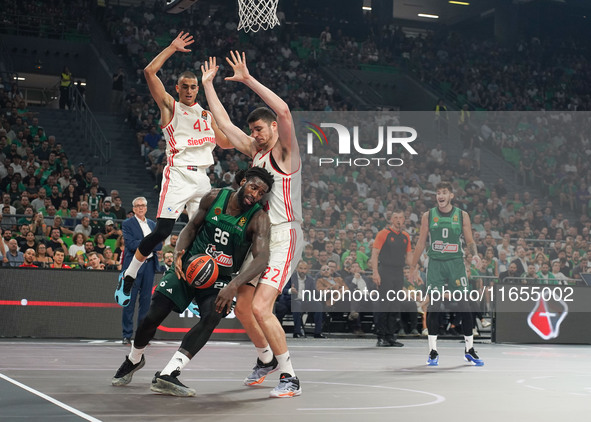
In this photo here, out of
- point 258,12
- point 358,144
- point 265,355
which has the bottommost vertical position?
point 265,355

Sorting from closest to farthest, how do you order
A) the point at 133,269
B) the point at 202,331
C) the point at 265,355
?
the point at 202,331
the point at 265,355
the point at 133,269

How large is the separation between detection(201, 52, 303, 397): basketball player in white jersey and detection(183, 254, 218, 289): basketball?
0.44 metres

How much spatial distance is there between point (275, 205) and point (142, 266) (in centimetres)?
519

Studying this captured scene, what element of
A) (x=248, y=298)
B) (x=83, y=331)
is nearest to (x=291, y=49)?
(x=83, y=331)

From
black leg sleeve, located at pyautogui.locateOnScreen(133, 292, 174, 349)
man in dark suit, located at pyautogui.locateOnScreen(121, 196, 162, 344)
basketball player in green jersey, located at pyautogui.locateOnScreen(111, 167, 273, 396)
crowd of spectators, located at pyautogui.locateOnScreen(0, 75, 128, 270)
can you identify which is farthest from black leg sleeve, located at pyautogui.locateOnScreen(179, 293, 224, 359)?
crowd of spectators, located at pyautogui.locateOnScreen(0, 75, 128, 270)

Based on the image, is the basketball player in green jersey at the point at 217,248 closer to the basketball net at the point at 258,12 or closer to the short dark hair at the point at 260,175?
the short dark hair at the point at 260,175

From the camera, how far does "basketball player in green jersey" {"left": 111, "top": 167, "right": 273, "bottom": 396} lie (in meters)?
6.46

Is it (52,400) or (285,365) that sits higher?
(285,365)

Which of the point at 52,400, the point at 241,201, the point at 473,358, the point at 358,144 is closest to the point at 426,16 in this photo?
the point at 358,144

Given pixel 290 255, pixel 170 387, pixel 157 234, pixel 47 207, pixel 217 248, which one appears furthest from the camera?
pixel 47 207

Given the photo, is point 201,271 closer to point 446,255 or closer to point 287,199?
point 287,199

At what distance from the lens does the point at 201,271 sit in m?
6.45

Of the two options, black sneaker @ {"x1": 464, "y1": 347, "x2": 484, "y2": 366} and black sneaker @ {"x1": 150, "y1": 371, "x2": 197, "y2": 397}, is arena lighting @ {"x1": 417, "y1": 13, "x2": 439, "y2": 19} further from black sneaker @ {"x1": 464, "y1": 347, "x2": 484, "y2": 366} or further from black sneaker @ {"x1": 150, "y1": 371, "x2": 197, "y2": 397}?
black sneaker @ {"x1": 150, "y1": 371, "x2": 197, "y2": 397}

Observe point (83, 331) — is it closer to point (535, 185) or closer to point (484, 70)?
point (535, 185)
